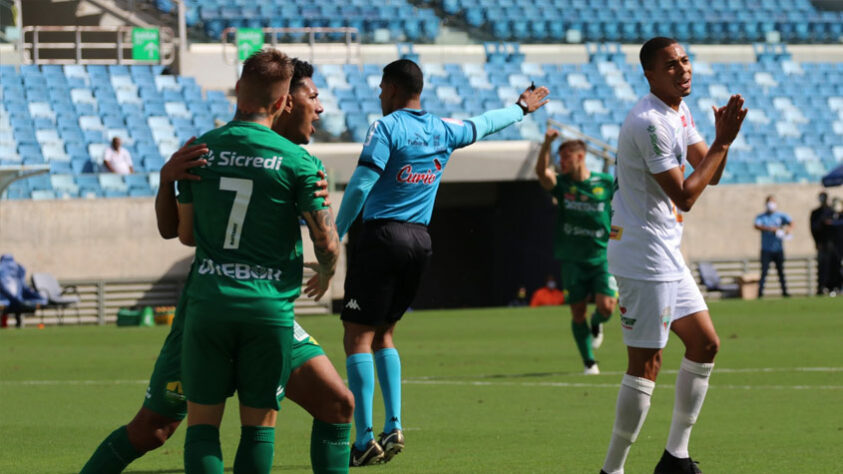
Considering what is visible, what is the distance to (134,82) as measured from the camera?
31469 millimetres

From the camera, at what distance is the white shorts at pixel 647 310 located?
6613 millimetres

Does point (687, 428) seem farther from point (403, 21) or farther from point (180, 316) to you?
point (403, 21)

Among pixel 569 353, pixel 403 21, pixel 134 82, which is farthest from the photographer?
pixel 403 21

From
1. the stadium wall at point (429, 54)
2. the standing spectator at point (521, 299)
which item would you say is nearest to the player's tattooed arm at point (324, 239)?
the standing spectator at point (521, 299)

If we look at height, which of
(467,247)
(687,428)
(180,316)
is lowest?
(467,247)

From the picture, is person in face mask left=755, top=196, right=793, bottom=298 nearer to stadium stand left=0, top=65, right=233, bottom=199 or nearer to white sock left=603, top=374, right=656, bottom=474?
stadium stand left=0, top=65, right=233, bottom=199

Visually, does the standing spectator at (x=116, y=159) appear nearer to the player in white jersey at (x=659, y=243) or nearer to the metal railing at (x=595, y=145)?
the metal railing at (x=595, y=145)

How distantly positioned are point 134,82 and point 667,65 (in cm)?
2593

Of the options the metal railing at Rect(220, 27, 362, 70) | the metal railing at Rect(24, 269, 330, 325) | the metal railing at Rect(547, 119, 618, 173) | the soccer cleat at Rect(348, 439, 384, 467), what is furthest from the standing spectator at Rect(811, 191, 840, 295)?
the soccer cleat at Rect(348, 439, 384, 467)

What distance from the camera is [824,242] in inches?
1160

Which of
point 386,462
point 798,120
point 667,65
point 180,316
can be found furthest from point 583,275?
point 798,120

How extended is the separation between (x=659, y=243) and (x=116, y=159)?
71.0 feet

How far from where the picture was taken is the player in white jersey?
6488 mm

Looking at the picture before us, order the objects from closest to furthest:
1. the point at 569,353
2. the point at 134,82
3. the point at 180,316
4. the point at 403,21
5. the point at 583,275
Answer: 1. the point at 180,316
2. the point at 583,275
3. the point at 569,353
4. the point at 134,82
5. the point at 403,21
